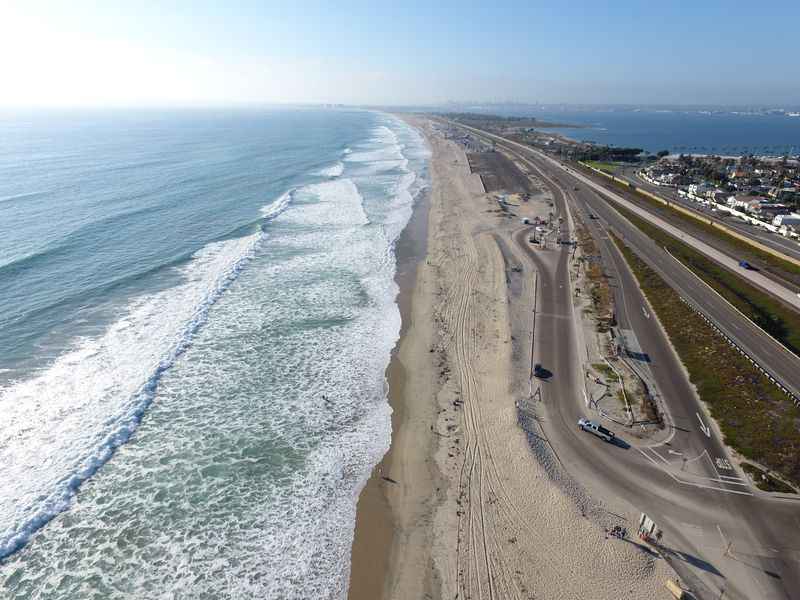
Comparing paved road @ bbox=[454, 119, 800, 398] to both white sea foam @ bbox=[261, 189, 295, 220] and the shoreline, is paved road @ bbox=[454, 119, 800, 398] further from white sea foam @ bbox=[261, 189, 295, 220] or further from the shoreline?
white sea foam @ bbox=[261, 189, 295, 220]

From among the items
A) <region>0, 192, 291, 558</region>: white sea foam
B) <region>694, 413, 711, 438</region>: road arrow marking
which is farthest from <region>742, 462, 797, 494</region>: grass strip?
<region>0, 192, 291, 558</region>: white sea foam

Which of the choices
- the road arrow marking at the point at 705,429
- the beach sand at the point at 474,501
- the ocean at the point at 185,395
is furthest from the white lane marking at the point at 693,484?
the ocean at the point at 185,395

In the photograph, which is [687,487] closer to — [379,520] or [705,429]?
[705,429]

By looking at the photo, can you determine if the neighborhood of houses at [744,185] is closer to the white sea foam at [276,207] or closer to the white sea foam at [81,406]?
the white sea foam at [276,207]

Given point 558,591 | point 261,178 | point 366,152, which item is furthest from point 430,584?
point 366,152

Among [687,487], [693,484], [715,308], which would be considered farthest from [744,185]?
[687,487]

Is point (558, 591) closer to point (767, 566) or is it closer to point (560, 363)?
point (767, 566)
